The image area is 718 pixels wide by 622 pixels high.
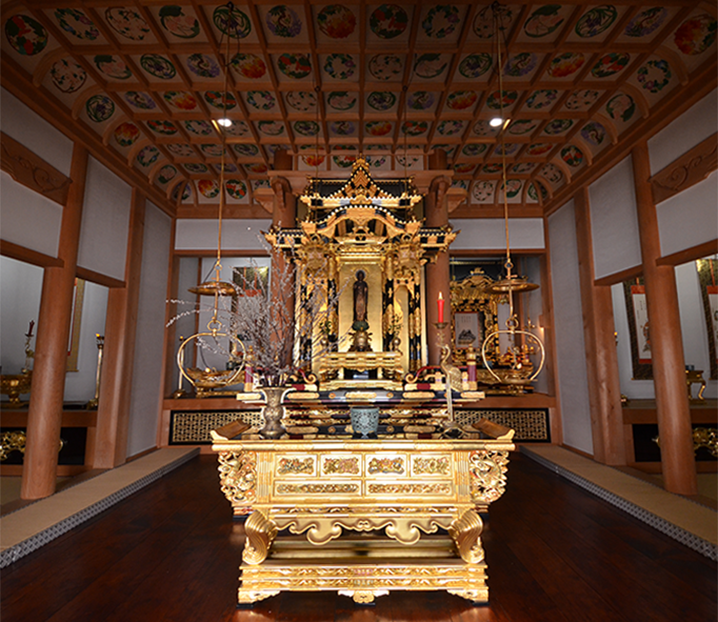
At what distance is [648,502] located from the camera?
310 centimetres

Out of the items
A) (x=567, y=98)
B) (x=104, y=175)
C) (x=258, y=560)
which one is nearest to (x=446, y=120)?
(x=567, y=98)

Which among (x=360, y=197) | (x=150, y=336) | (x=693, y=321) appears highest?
(x=360, y=197)

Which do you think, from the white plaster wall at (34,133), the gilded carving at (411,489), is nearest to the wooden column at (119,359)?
the white plaster wall at (34,133)

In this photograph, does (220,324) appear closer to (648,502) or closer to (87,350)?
(648,502)

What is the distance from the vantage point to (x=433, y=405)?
4.06 m

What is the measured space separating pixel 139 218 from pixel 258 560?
4557mm

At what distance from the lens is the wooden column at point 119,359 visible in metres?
4.32

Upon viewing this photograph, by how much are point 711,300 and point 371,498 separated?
274 inches

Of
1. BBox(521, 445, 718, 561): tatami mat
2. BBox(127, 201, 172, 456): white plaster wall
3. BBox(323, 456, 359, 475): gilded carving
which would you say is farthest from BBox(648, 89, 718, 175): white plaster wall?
BBox(127, 201, 172, 456): white plaster wall

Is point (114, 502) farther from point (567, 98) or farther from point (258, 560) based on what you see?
point (567, 98)

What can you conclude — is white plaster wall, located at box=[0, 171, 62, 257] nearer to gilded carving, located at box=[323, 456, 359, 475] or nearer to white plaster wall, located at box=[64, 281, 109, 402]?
white plaster wall, located at box=[64, 281, 109, 402]

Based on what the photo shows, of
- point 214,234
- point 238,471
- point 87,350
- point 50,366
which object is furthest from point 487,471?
point 87,350

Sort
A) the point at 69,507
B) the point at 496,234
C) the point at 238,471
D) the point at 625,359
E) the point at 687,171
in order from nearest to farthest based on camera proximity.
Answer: the point at 238,471
the point at 69,507
the point at 687,171
the point at 496,234
the point at 625,359

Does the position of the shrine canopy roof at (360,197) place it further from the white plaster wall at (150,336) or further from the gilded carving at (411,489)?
the gilded carving at (411,489)
